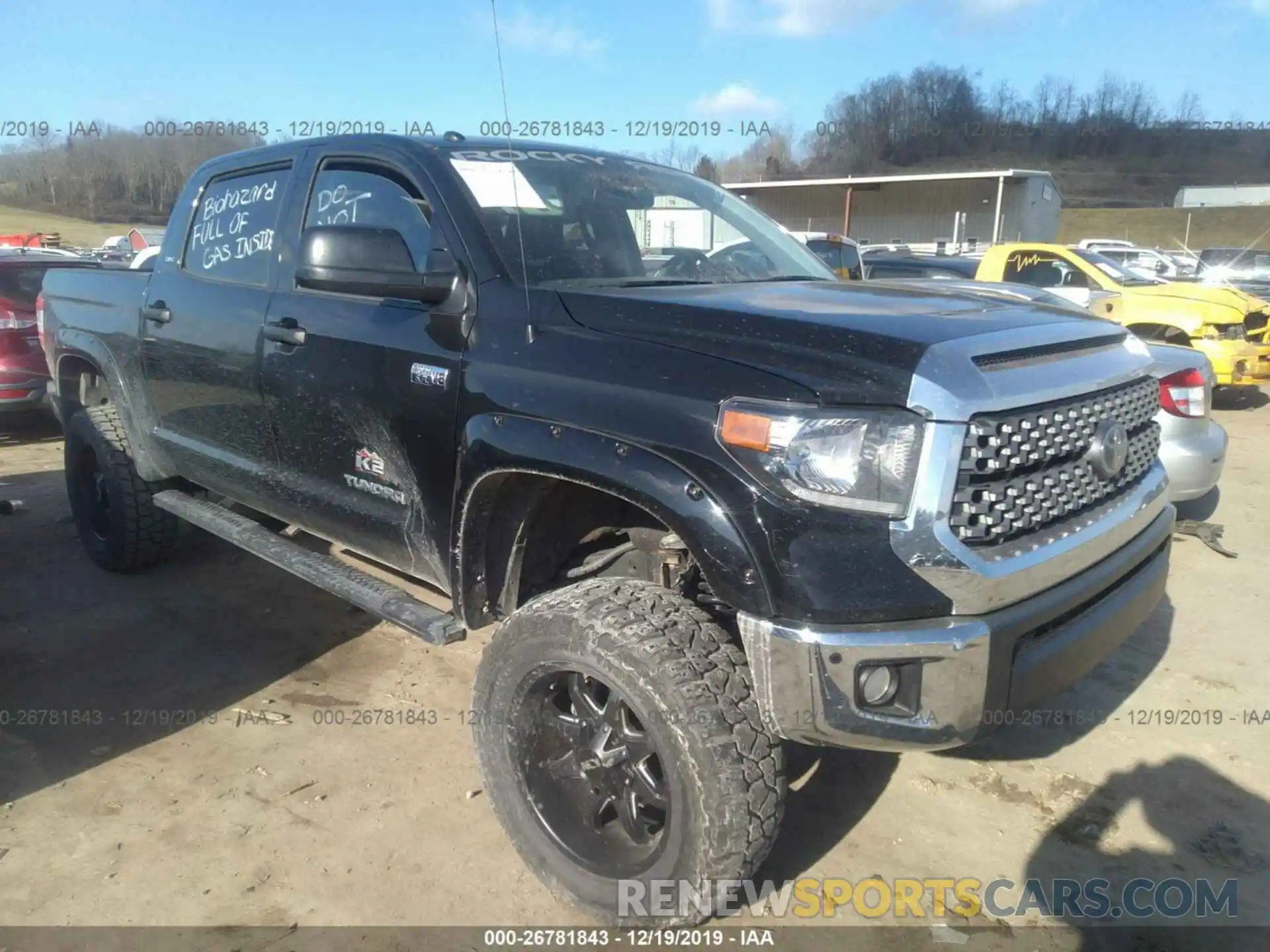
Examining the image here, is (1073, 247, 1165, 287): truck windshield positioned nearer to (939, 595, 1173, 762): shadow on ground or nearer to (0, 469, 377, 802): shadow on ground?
(939, 595, 1173, 762): shadow on ground

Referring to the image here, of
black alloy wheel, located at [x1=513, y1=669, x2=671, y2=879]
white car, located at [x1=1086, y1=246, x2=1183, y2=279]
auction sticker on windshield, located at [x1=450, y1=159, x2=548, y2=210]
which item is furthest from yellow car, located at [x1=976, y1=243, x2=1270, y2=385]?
black alloy wheel, located at [x1=513, y1=669, x2=671, y2=879]

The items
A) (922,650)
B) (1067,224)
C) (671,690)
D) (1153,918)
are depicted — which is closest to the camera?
(922,650)

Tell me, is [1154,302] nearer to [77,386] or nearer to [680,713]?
[680,713]

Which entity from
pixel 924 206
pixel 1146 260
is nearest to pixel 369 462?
pixel 1146 260

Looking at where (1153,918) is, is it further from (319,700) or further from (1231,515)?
(1231,515)

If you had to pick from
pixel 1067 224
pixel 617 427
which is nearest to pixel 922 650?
pixel 617 427

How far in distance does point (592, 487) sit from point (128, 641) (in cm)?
297

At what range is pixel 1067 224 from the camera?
5359 cm

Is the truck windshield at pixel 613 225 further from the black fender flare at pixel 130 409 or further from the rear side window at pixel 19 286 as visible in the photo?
the rear side window at pixel 19 286

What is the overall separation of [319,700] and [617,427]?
2.18 metres

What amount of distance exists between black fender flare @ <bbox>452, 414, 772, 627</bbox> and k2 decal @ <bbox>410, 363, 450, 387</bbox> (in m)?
0.20

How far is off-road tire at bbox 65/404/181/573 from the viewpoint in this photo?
4.73 m

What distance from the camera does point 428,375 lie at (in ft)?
9.26

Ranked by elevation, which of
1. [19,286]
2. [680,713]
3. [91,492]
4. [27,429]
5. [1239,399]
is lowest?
[1239,399]
